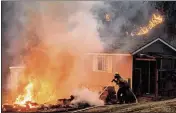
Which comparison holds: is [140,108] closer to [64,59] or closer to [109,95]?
[109,95]

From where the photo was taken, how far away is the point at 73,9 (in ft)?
12.4

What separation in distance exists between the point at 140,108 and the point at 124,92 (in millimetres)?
262

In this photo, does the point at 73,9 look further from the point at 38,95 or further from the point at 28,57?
the point at 38,95

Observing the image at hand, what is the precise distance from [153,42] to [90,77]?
0.81 metres

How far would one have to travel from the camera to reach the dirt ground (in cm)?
387

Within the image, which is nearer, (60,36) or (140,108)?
(60,36)

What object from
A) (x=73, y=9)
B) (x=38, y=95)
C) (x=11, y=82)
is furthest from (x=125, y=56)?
(x=11, y=82)

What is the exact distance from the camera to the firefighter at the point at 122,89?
3855mm

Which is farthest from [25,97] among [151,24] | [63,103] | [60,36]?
[151,24]

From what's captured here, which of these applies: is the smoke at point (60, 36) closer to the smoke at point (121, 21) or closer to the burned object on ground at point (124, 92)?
the smoke at point (121, 21)

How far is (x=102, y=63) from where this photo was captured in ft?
12.5

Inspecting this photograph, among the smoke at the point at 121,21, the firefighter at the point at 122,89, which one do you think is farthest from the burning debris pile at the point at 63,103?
the smoke at the point at 121,21

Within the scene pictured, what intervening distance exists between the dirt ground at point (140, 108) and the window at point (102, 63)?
0.43 m

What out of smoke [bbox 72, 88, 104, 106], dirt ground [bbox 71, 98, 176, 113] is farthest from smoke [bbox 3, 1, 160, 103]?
dirt ground [bbox 71, 98, 176, 113]
